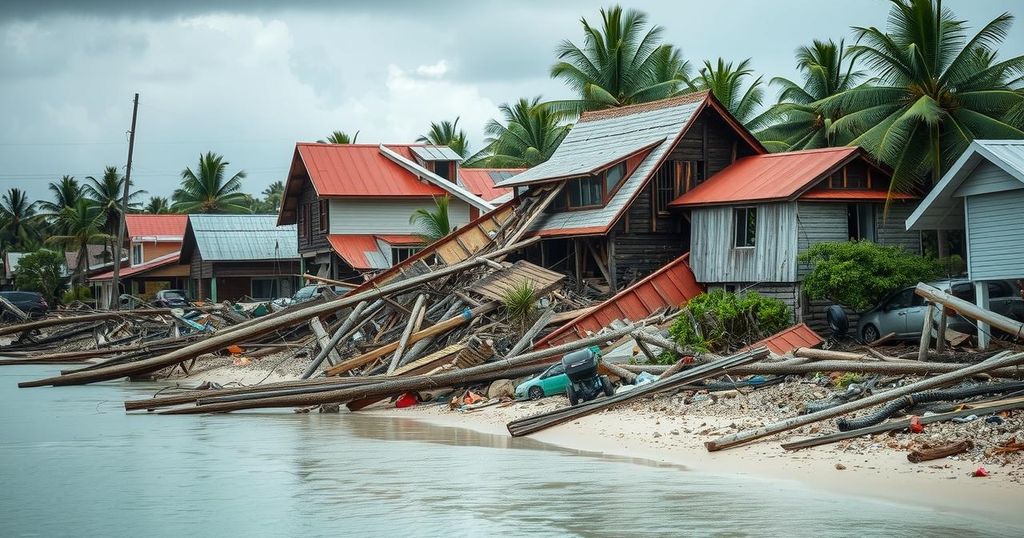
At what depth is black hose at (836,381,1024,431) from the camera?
16094mm

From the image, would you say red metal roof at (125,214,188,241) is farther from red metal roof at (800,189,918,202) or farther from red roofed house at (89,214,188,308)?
red metal roof at (800,189,918,202)

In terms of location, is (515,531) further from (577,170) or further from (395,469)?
(577,170)

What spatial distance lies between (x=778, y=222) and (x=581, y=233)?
5.74 m

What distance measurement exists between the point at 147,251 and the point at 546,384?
170ft

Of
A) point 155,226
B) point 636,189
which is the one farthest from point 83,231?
point 636,189

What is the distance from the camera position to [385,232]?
49.3 metres

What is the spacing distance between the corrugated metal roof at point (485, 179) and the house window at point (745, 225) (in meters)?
23.9

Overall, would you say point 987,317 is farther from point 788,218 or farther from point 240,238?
point 240,238

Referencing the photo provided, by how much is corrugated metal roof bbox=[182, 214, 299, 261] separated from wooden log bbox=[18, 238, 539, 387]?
25733mm

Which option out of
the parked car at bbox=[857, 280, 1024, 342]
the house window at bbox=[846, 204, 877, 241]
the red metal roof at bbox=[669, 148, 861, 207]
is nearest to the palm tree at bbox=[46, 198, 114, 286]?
the red metal roof at bbox=[669, 148, 861, 207]

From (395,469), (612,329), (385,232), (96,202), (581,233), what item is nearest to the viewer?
(395,469)

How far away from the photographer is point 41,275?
72938mm

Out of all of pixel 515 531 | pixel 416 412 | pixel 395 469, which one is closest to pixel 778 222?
pixel 416 412

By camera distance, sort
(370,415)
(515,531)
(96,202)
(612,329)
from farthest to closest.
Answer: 1. (96,202)
2. (612,329)
3. (370,415)
4. (515,531)
